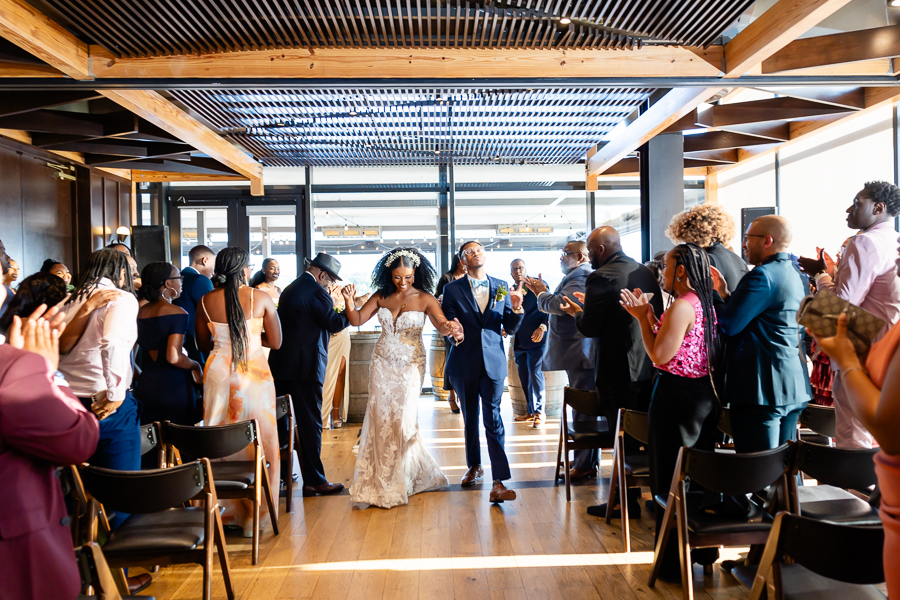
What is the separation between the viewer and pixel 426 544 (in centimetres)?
348

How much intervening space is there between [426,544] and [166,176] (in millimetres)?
7275

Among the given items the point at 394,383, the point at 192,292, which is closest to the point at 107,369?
the point at 394,383

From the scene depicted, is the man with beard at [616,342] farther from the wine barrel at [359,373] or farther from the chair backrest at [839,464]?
the wine barrel at [359,373]

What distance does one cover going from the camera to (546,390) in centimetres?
693

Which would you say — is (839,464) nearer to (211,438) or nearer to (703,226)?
(703,226)

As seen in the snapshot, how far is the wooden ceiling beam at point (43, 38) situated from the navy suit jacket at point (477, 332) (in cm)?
287

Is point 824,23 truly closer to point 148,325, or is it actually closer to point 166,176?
point 148,325

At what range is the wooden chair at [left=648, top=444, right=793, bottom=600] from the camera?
7.55 feet

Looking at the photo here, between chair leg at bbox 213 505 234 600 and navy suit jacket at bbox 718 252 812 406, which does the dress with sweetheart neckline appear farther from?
navy suit jacket at bbox 718 252 812 406

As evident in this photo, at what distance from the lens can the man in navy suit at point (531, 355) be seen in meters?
6.29

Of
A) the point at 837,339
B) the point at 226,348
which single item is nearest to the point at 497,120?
the point at 226,348

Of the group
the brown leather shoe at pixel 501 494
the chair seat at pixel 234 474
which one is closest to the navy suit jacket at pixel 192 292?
the chair seat at pixel 234 474

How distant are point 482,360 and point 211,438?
6.19 ft

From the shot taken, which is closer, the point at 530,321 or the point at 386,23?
the point at 386,23
